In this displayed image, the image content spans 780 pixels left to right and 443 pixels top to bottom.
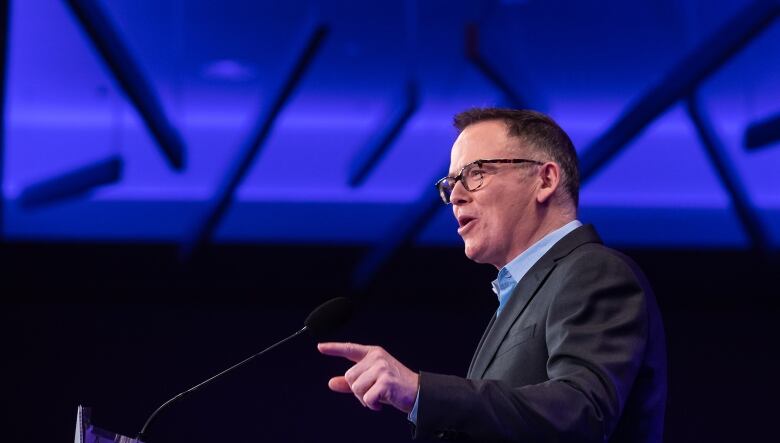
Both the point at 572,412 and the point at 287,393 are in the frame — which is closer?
A: the point at 572,412

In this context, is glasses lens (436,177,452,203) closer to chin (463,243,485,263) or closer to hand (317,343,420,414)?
chin (463,243,485,263)

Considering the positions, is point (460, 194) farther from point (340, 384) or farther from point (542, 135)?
point (340, 384)

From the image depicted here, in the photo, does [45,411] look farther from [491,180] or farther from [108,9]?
[491,180]

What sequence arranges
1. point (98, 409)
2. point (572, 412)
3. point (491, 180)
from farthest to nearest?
point (98, 409) < point (491, 180) < point (572, 412)

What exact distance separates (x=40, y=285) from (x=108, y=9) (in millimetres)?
1271

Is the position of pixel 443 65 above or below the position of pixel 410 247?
above

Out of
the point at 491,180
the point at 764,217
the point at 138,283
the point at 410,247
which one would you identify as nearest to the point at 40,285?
the point at 138,283

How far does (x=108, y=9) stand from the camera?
4.17m

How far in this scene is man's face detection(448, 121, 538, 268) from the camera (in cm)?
191

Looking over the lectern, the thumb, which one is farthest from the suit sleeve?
the lectern

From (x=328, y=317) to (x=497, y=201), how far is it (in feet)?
1.39

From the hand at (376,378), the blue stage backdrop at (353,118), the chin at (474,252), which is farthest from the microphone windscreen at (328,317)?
the blue stage backdrop at (353,118)

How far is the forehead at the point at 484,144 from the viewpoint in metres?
1.93

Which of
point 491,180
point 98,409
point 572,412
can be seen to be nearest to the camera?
point 572,412
